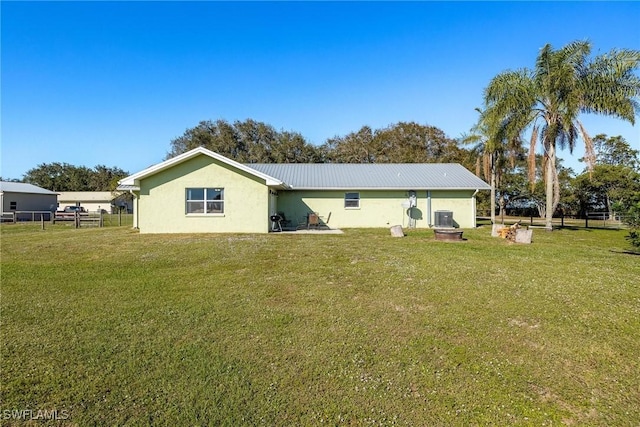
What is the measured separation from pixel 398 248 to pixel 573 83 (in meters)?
13.2

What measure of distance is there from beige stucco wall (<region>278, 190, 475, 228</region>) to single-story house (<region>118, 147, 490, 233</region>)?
0.06 m

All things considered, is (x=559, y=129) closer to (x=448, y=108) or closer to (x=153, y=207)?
(x=448, y=108)

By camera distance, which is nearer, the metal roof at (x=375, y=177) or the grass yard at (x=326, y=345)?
the grass yard at (x=326, y=345)

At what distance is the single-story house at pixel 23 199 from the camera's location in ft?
108

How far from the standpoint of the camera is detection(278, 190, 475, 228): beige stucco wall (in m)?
20.0

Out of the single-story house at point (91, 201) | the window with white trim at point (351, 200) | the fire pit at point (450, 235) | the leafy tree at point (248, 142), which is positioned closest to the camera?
the fire pit at point (450, 235)

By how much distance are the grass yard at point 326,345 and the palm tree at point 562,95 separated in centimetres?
1110

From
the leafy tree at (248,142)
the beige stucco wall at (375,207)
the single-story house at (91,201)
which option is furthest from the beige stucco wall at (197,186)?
the single-story house at (91,201)

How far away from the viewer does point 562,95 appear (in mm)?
16797

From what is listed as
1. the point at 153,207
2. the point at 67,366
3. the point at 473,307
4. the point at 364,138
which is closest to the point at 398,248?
the point at 473,307

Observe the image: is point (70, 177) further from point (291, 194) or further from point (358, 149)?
point (291, 194)

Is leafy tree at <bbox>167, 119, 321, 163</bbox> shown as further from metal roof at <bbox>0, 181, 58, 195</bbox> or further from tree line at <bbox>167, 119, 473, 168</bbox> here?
metal roof at <bbox>0, 181, 58, 195</bbox>

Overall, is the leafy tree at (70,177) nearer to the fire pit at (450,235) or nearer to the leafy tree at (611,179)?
the fire pit at (450,235)

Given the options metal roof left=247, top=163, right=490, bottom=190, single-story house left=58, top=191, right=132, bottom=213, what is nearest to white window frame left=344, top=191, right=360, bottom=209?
metal roof left=247, top=163, right=490, bottom=190
